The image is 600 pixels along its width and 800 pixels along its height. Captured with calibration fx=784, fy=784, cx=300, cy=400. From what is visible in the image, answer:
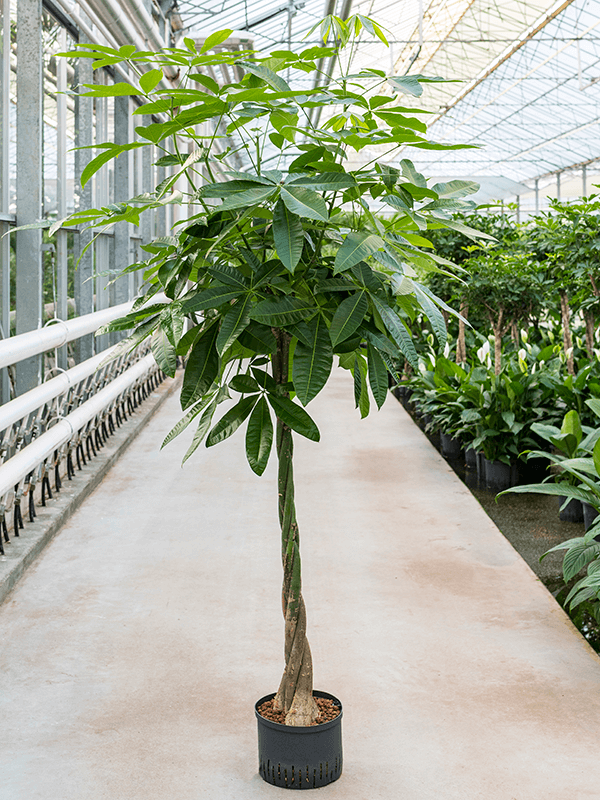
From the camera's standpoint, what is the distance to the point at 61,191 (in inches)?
205

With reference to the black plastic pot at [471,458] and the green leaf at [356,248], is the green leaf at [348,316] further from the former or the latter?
the black plastic pot at [471,458]

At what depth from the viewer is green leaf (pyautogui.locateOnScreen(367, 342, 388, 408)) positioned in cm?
154

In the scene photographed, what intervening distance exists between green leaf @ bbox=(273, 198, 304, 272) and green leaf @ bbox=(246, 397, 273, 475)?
13.4 inches

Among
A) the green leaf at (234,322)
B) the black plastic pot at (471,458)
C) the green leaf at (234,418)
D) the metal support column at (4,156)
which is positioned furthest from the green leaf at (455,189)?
the black plastic pot at (471,458)

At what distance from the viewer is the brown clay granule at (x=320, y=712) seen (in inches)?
76.5

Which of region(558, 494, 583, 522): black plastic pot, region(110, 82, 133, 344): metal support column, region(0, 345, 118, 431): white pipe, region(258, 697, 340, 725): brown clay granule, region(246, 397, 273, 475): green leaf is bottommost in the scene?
region(558, 494, 583, 522): black plastic pot

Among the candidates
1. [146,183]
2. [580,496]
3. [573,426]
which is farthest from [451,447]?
[146,183]

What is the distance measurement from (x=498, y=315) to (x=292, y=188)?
515 centimetres

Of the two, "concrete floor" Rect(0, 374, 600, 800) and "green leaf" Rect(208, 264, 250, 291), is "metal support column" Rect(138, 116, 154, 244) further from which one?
"green leaf" Rect(208, 264, 250, 291)

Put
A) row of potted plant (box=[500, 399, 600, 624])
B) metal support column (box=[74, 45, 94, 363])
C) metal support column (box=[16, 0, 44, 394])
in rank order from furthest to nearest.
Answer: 1. metal support column (box=[74, 45, 94, 363])
2. metal support column (box=[16, 0, 44, 394])
3. row of potted plant (box=[500, 399, 600, 624])

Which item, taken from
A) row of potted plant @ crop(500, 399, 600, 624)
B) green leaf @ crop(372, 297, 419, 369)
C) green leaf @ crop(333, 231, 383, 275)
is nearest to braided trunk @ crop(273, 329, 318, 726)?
green leaf @ crop(372, 297, 419, 369)

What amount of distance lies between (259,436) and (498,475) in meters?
3.60

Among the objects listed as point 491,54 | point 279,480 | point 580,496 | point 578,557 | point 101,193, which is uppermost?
point 491,54

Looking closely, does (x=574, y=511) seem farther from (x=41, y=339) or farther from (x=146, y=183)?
(x=146, y=183)
